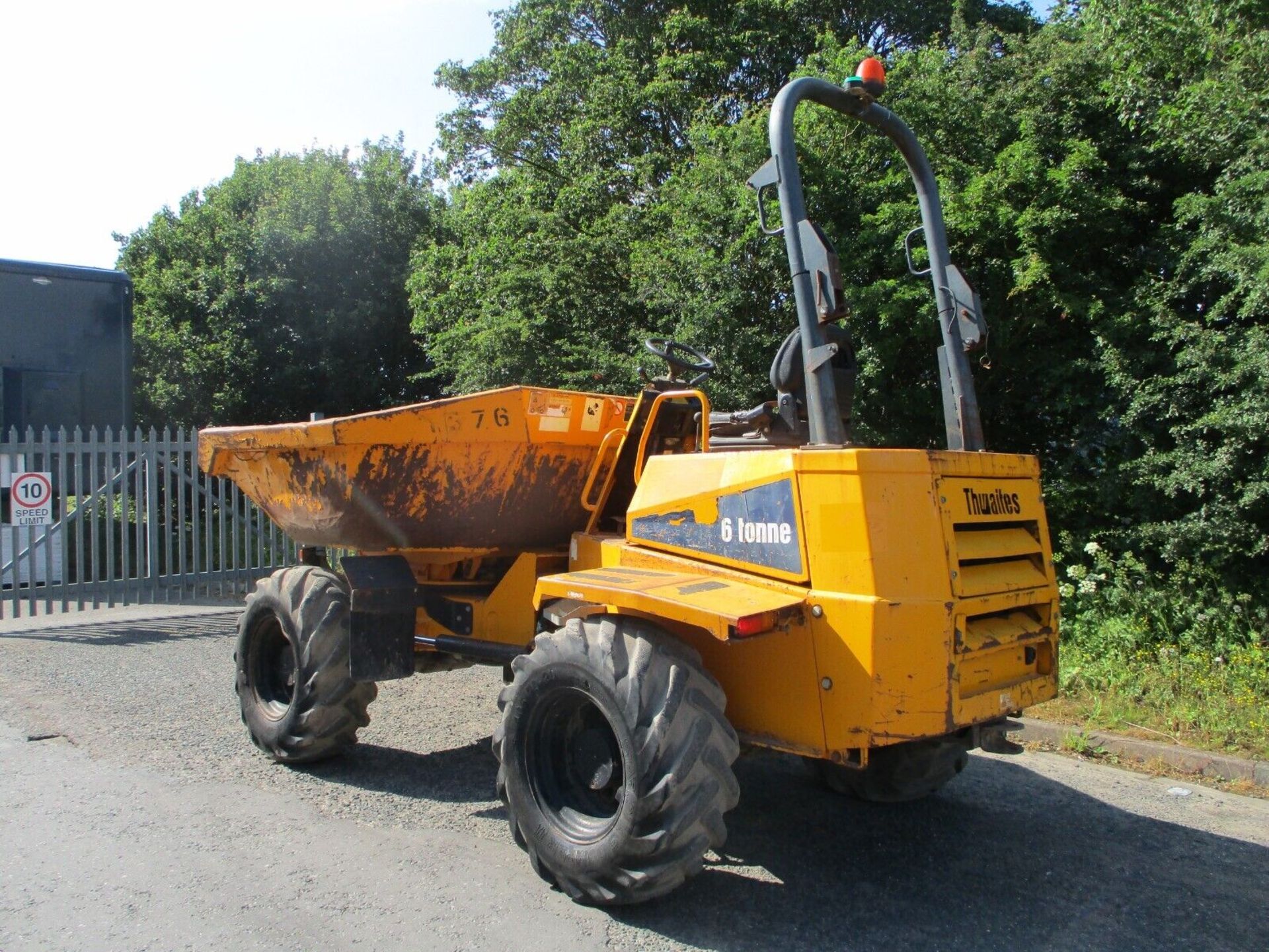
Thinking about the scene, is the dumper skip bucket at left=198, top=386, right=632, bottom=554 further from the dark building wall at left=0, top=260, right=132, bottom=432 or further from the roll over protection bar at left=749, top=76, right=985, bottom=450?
the dark building wall at left=0, top=260, right=132, bottom=432

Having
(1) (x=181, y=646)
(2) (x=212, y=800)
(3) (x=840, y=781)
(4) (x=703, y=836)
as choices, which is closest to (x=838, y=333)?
(4) (x=703, y=836)

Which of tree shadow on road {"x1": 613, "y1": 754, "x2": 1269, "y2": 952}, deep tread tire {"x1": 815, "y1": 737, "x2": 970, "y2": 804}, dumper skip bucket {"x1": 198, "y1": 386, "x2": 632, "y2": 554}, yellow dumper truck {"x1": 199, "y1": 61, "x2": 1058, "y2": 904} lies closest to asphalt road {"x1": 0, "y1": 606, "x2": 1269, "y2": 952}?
tree shadow on road {"x1": 613, "y1": 754, "x2": 1269, "y2": 952}

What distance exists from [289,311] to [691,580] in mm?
21946

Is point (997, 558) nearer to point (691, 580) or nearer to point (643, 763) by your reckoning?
point (691, 580)

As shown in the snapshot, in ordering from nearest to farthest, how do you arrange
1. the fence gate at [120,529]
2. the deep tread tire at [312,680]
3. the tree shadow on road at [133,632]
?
1. the deep tread tire at [312,680]
2. the tree shadow on road at [133,632]
3. the fence gate at [120,529]

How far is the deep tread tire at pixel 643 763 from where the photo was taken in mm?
3668

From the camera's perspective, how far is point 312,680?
5.60 meters

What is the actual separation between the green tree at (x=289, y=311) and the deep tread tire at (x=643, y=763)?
2082 centimetres

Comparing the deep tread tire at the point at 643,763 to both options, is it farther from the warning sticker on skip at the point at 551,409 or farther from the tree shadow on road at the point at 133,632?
the tree shadow on road at the point at 133,632

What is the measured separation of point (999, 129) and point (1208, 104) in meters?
1.67

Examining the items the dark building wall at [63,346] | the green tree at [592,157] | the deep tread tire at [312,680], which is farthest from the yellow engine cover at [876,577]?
the dark building wall at [63,346]

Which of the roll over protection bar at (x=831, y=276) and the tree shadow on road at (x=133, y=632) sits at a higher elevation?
the roll over protection bar at (x=831, y=276)

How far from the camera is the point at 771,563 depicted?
3922 mm

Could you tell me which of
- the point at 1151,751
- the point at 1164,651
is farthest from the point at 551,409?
the point at 1164,651
